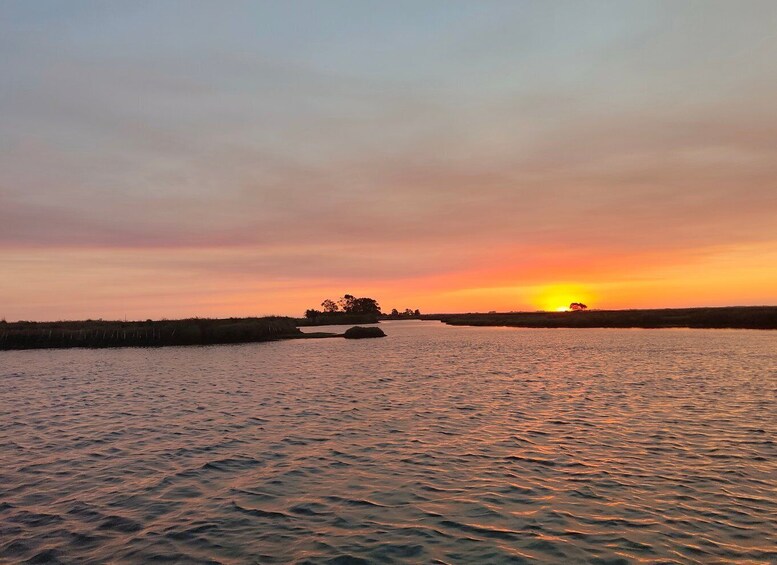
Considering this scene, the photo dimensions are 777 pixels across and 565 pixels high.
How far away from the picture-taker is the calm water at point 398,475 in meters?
11.5

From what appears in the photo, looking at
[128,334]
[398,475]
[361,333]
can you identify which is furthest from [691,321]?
[398,475]

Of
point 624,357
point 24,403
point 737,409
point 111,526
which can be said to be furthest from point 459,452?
point 624,357

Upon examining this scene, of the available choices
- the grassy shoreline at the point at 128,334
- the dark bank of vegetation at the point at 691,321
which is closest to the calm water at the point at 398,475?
the grassy shoreline at the point at 128,334

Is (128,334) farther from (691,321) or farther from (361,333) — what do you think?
(691,321)

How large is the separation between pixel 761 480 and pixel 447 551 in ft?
34.9

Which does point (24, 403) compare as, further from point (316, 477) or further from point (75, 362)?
point (75, 362)

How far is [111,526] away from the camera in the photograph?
509 inches

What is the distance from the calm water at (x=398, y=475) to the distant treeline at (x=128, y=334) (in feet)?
231

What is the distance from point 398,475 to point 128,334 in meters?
102

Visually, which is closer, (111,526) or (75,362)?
(111,526)

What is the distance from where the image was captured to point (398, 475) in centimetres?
1680

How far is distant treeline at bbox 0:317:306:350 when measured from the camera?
99.4 meters

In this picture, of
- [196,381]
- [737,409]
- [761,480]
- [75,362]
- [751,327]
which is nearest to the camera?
[761,480]

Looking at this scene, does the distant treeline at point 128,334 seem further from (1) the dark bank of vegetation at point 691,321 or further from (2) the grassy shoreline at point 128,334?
(1) the dark bank of vegetation at point 691,321
